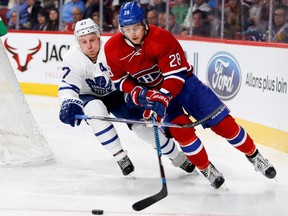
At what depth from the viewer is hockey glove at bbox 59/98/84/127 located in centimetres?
439

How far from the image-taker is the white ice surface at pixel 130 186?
387 cm

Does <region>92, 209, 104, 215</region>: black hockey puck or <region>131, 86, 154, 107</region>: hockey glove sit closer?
<region>92, 209, 104, 215</region>: black hockey puck

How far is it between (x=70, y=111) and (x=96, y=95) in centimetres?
39

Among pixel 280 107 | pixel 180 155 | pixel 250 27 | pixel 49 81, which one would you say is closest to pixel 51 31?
pixel 49 81

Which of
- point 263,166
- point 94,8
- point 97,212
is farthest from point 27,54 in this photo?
point 97,212

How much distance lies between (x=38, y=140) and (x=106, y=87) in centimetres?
67

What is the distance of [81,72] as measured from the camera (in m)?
4.64

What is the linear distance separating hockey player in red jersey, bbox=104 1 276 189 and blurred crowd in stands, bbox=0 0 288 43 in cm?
182

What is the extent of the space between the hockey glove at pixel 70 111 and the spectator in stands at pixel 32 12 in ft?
16.6

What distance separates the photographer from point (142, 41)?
A: 4195 millimetres

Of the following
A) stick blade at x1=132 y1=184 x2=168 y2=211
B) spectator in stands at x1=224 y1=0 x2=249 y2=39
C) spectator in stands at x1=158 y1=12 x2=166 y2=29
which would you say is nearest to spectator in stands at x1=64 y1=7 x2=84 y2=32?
spectator in stands at x1=158 y1=12 x2=166 y2=29

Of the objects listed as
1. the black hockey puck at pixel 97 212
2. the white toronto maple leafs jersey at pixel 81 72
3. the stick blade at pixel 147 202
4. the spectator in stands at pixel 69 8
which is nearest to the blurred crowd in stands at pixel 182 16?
the spectator in stands at pixel 69 8

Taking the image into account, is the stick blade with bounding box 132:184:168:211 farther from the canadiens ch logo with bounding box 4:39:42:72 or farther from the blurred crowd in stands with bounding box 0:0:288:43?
the canadiens ch logo with bounding box 4:39:42:72

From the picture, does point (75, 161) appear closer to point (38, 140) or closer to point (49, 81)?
point (38, 140)
